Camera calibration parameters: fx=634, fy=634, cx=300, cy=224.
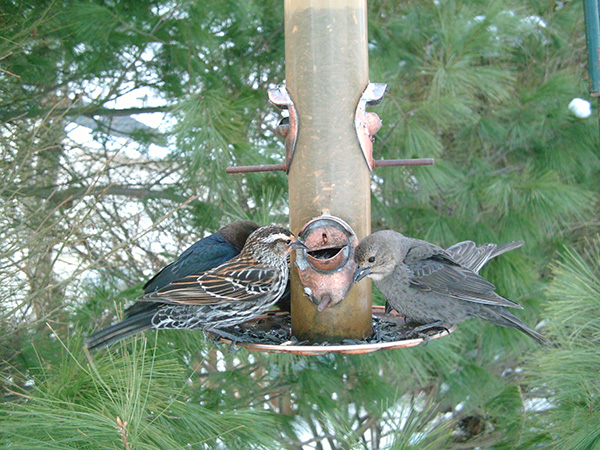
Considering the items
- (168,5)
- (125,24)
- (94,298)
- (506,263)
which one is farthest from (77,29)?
(506,263)

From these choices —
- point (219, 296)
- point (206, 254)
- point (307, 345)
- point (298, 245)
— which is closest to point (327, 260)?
point (298, 245)

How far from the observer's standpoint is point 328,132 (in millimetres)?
2633

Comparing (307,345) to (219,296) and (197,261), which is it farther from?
(197,261)

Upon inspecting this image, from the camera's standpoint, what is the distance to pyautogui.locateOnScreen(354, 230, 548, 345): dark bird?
96.4 inches

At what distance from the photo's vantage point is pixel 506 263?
12.7 feet

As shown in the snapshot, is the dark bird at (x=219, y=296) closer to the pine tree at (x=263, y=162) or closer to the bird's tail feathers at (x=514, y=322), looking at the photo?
the pine tree at (x=263, y=162)

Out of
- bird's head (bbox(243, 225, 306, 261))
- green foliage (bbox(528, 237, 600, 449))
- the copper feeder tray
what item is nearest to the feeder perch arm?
bird's head (bbox(243, 225, 306, 261))

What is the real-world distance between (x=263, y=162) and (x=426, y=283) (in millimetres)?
1288

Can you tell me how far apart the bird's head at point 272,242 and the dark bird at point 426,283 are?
290 millimetres

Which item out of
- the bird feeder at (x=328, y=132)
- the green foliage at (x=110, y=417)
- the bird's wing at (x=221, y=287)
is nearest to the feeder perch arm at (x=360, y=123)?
the bird feeder at (x=328, y=132)

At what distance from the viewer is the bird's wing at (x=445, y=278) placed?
8.01ft

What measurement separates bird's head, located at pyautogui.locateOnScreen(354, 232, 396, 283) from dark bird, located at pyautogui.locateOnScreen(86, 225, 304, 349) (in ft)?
0.83

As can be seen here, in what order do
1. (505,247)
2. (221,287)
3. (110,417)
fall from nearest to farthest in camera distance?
(110,417) < (221,287) < (505,247)

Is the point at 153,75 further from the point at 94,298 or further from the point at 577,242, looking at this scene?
the point at 577,242
